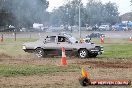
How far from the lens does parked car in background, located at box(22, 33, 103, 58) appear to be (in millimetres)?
21281

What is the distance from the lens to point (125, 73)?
13953 mm

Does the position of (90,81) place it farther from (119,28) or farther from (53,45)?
(119,28)

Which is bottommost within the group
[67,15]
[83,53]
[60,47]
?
[83,53]

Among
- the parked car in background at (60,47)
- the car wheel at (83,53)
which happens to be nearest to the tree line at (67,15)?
the parked car in background at (60,47)

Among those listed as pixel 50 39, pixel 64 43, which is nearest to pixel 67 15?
pixel 50 39

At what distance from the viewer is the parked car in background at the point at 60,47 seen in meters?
21.3

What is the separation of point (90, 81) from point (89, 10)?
10881 cm

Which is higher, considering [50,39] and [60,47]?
[50,39]

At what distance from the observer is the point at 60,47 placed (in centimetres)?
2138

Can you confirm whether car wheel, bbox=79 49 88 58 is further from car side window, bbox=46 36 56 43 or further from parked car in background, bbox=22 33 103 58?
car side window, bbox=46 36 56 43

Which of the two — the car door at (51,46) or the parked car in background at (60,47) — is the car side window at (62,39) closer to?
the parked car in background at (60,47)

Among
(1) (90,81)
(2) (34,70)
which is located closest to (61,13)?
(2) (34,70)

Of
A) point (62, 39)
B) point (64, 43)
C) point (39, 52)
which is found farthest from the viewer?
point (62, 39)

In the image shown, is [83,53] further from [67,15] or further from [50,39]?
[67,15]
